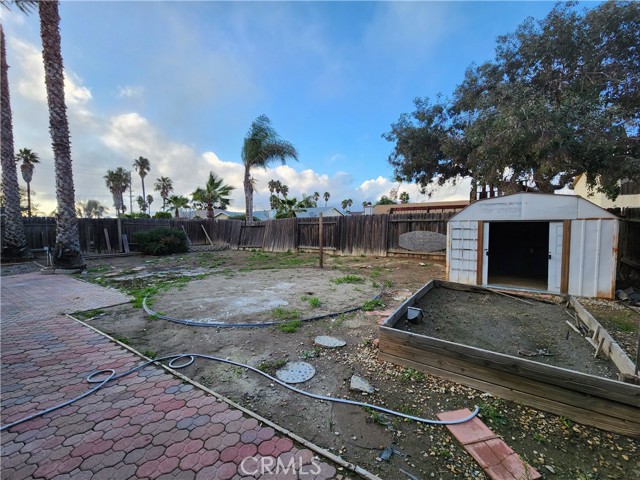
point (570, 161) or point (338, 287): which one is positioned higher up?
point (570, 161)

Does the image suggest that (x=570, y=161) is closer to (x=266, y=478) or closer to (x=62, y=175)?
(x=266, y=478)

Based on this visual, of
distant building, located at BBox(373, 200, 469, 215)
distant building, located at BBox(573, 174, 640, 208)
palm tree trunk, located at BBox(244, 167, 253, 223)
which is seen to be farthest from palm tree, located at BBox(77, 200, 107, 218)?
distant building, located at BBox(573, 174, 640, 208)

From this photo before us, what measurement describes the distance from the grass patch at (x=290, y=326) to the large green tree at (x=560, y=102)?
779 centimetres

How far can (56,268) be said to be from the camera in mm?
7836

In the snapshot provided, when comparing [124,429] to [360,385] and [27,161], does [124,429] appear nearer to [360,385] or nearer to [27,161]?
[360,385]

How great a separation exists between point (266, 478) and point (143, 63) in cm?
1071

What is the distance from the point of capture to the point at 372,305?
4.47 m

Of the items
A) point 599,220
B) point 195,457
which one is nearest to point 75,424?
point 195,457

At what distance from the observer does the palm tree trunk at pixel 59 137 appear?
296 inches

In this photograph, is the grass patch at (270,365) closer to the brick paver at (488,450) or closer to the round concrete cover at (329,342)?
the round concrete cover at (329,342)

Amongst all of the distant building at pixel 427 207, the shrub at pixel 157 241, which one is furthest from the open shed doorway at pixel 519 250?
the shrub at pixel 157 241

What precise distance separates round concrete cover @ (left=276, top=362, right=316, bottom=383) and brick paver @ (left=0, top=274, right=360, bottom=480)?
0.57 m

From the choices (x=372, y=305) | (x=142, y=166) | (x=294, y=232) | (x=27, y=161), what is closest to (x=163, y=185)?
(x=142, y=166)

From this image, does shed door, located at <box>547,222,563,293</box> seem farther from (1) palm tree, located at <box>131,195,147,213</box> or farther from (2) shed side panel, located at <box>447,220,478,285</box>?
(1) palm tree, located at <box>131,195,147,213</box>
